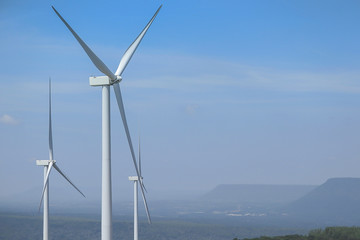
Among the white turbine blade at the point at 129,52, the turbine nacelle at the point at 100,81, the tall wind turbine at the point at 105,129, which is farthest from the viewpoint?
the white turbine blade at the point at 129,52

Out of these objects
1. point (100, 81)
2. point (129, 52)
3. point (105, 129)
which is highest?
point (129, 52)

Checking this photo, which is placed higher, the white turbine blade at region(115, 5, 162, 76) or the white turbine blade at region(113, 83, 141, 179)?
the white turbine blade at region(115, 5, 162, 76)

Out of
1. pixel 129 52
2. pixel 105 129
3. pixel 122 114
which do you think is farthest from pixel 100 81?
pixel 129 52

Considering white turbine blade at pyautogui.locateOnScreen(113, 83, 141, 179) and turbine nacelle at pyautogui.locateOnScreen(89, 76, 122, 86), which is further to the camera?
white turbine blade at pyautogui.locateOnScreen(113, 83, 141, 179)

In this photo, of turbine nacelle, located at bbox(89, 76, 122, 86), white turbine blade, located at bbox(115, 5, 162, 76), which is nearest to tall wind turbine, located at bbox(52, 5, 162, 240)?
turbine nacelle, located at bbox(89, 76, 122, 86)

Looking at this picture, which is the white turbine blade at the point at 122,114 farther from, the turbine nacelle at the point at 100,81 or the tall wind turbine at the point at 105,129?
the turbine nacelle at the point at 100,81

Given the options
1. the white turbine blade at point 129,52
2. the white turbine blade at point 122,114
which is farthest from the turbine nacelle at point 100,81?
the white turbine blade at point 129,52

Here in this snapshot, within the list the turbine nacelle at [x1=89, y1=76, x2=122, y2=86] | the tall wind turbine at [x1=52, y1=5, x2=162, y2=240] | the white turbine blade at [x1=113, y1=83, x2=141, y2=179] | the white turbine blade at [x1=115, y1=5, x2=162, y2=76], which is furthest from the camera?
the white turbine blade at [x1=115, y1=5, x2=162, y2=76]

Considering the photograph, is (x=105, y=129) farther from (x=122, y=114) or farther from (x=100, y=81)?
(x=122, y=114)

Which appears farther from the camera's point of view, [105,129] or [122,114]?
[122,114]

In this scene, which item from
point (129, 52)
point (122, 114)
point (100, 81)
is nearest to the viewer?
point (100, 81)

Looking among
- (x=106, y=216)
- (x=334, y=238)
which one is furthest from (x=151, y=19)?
(x=334, y=238)

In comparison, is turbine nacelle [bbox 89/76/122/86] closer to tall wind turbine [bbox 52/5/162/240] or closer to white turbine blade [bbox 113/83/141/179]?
tall wind turbine [bbox 52/5/162/240]

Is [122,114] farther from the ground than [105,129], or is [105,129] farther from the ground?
[122,114]
